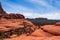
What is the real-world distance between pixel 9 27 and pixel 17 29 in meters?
2.38

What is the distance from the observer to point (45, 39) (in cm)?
1586

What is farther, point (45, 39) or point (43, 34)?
point (43, 34)

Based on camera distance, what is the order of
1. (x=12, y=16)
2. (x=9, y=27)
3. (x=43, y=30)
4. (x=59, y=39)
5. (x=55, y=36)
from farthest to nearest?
1. (x=12, y=16)
2. (x=9, y=27)
3. (x=43, y=30)
4. (x=55, y=36)
5. (x=59, y=39)

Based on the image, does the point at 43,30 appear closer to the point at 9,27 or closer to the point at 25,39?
the point at 25,39

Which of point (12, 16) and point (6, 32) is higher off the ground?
point (12, 16)

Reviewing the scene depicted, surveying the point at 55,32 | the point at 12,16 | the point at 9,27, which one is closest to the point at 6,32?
the point at 9,27

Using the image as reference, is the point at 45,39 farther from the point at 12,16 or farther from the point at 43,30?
the point at 12,16

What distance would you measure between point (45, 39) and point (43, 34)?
184 centimetres

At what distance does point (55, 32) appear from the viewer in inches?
676

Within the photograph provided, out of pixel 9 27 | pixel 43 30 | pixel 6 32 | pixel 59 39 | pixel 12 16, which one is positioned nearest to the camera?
pixel 59 39

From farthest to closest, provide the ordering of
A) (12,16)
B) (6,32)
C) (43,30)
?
(12,16) < (6,32) < (43,30)

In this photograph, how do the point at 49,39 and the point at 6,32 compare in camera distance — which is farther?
the point at 6,32

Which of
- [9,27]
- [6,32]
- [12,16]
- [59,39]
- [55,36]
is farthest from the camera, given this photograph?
[12,16]

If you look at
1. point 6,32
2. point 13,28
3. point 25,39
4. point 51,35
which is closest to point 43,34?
point 51,35
